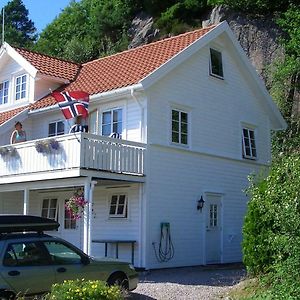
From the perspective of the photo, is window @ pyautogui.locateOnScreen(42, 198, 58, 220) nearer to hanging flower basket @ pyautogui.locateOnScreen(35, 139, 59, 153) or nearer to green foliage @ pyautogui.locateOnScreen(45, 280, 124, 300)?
hanging flower basket @ pyautogui.locateOnScreen(35, 139, 59, 153)

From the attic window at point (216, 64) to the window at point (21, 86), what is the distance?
762 cm

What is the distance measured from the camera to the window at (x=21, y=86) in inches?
904

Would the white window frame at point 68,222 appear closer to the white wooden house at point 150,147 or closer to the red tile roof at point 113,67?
the white wooden house at point 150,147

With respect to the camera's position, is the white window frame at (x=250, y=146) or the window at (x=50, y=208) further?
the white window frame at (x=250, y=146)

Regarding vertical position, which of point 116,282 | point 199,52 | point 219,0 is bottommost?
point 116,282

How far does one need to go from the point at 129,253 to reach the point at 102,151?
3515 mm

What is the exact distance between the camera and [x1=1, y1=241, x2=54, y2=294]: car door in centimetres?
969

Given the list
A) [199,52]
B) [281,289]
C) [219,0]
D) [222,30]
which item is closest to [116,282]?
[281,289]

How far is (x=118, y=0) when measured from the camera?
4350cm

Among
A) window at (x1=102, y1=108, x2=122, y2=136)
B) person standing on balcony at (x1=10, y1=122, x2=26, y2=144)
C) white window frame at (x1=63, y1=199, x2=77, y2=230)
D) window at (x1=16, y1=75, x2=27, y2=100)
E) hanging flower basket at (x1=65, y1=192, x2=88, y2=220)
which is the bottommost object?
white window frame at (x1=63, y1=199, x2=77, y2=230)

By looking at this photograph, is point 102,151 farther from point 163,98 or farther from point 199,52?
point 199,52

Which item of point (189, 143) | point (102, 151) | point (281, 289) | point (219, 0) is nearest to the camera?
point (281, 289)

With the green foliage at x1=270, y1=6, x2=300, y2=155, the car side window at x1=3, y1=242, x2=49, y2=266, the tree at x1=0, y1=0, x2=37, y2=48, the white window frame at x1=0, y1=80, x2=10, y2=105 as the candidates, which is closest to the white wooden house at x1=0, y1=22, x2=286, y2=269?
the white window frame at x1=0, y1=80, x2=10, y2=105

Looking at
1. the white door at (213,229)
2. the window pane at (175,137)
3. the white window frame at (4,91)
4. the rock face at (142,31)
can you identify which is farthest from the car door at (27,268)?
the rock face at (142,31)
